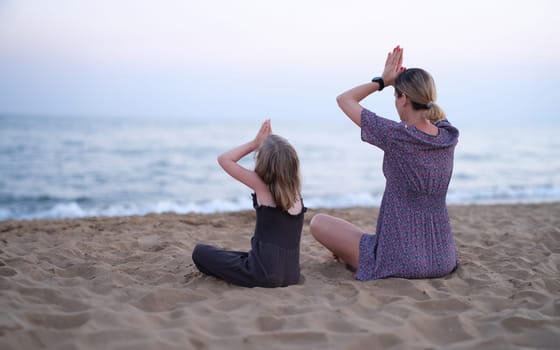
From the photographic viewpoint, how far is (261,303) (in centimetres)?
314

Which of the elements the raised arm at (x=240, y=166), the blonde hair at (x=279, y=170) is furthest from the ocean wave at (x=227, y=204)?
the blonde hair at (x=279, y=170)

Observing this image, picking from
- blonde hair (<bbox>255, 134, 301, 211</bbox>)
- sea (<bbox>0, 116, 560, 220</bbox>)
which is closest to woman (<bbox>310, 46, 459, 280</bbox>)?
blonde hair (<bbox>255, 134, 301, 211</bbox>)

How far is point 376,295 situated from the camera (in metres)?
3.33

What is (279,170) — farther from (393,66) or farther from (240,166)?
(393,66)

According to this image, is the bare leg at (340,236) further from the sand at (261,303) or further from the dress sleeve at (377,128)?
the dress sleeve at (377,128)

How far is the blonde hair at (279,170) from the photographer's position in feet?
11.5

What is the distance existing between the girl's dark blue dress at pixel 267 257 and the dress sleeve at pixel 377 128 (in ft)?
2.39

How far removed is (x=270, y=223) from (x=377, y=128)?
3.36 feet

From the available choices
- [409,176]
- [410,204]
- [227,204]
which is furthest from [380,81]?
[227,204]

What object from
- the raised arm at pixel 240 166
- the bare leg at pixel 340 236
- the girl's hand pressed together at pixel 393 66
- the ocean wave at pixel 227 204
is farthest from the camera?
the ocean wave at pixel 227 204

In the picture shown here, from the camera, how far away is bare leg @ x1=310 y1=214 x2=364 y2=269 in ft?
13.0

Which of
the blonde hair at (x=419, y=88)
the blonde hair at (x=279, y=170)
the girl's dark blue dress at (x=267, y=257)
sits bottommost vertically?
the girl's dark blue dress at (x=267, y=257)

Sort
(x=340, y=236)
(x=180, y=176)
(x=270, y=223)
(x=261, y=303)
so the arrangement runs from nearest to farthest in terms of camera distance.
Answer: (x=261, y=303) < (x=270, y=223) < (x=340, y=236) < (x=180, y=176)

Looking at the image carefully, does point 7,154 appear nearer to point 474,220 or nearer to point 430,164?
point 474,220
